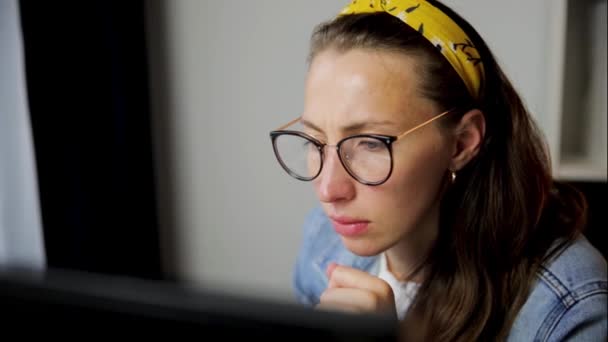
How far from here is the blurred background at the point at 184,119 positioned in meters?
1.34

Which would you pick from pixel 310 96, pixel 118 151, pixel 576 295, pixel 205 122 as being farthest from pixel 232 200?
pixel 576 295

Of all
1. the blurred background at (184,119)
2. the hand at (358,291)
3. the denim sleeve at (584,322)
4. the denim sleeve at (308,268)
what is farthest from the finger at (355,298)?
the blurred background at (184,119)

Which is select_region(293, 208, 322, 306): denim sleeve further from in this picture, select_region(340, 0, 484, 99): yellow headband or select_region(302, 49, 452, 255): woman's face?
select_region(340, 0, 484, 99): yellow headband

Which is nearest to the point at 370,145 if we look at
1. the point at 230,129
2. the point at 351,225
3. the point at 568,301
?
the point at 351,225

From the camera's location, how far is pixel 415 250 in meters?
0.94

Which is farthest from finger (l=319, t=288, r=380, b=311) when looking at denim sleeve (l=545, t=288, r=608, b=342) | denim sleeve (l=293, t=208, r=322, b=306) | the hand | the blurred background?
the blurred background

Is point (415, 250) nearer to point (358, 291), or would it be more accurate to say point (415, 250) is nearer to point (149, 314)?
point (358, 291)

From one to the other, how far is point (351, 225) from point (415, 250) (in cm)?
21

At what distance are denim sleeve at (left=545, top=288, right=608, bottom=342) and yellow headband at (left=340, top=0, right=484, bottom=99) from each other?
0.40 metres

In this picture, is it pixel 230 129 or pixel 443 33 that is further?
pixel 230 129

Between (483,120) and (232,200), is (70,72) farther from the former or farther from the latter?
(483,120)

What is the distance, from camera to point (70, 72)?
157 centimetres

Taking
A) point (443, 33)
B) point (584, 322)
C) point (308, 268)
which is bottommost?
point (308, 268)

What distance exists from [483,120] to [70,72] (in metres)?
1.34
